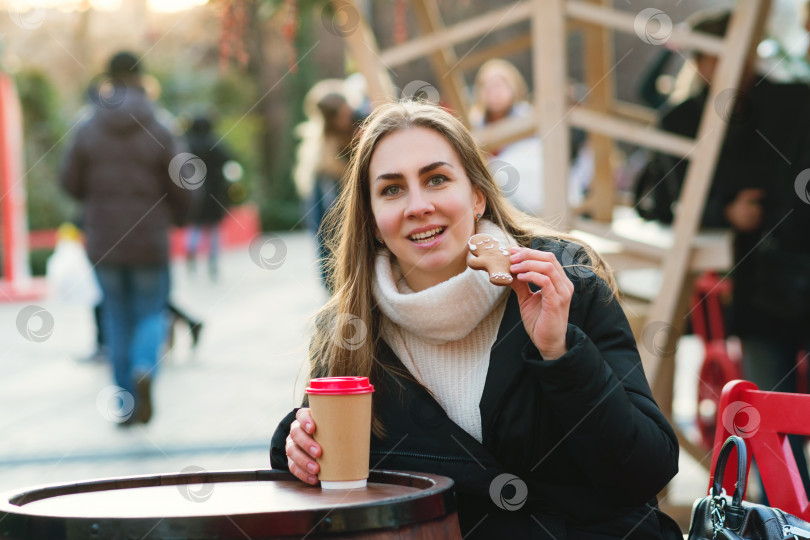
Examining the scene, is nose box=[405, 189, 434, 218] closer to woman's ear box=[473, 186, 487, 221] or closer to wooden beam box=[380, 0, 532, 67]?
woman's ear box=[473, 186, 487, 221]

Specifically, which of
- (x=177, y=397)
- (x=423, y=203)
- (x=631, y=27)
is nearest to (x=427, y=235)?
(x=423, y=203)

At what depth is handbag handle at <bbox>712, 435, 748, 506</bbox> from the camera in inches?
77.4

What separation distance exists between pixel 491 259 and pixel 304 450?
53cm

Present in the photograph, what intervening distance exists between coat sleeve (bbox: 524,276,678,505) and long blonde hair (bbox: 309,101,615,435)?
40 cm

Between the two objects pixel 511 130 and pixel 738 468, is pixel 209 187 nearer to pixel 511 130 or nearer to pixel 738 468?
pixel 511 130

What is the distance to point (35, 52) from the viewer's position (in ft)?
84.1

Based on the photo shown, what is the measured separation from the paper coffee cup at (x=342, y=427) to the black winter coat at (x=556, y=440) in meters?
0.26

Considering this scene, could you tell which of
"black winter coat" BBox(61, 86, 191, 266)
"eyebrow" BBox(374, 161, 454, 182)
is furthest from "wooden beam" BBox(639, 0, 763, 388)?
"black winter coat" BBox(61, 86, 191, 266)

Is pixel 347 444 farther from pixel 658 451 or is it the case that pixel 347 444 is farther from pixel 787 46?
pixel 787 46

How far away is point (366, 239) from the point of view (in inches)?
105

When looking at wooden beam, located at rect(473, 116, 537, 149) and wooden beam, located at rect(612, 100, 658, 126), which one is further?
wooden beam, located at rect(612, 100, 658, 126)

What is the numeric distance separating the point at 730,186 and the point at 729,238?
10.3 inches

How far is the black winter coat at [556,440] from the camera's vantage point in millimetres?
2068

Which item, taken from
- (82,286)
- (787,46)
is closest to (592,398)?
(787,46)
